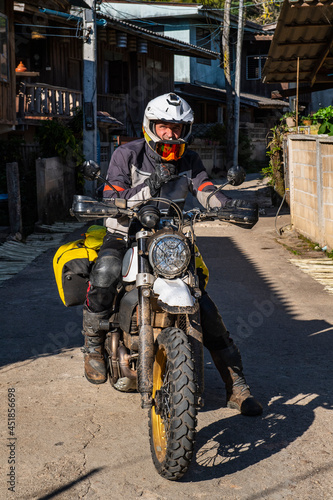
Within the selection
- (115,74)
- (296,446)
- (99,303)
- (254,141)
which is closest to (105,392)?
(99,303)

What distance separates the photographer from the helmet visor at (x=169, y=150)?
15.6ft

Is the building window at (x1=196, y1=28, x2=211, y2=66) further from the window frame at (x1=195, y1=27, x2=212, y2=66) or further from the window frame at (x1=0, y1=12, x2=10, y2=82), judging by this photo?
the window frame at (x1=0, y1=12, x2=10, y2=82)

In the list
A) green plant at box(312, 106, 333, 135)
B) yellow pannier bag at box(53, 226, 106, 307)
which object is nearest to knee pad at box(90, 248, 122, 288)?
yellow pannier bag at box(53, 226, 106, 307)

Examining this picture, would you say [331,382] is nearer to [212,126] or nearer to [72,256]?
[72,256]

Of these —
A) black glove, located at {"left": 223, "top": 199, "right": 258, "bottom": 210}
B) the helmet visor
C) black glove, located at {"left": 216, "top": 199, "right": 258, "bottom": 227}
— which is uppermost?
the helmet visor

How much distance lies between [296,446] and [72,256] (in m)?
2.05

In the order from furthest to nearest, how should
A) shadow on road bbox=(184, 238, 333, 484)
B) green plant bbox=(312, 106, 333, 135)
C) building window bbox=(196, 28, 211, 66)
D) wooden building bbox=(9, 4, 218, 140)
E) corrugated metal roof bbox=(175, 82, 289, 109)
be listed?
building window bbox=(196, 28, 211, 66), corrugated metal roof bbox=(175, 82, 289, 109), wooden building bbox=(9, 4, 218, 140), green plant bbox=(312, 106, 333, 135), shadow on road bbox=(184, 238, 333, 484)

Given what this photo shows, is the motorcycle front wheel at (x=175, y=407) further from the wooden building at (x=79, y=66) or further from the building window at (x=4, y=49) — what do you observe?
the wooden building at (x=79, y=66)

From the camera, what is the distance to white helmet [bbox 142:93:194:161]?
4.58 m

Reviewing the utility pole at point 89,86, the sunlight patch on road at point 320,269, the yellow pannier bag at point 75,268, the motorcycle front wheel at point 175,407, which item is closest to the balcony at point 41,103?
the utility pole at point 89,86

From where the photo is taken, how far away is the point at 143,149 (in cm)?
500

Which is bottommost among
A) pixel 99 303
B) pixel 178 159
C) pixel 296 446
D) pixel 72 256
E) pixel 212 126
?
pixel 296 446

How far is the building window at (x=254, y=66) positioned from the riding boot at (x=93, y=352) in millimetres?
43209

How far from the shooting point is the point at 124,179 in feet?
15.8
